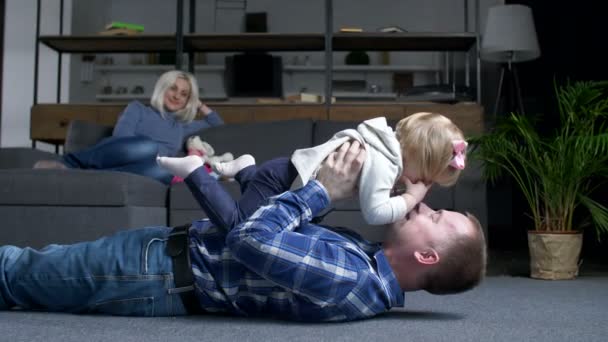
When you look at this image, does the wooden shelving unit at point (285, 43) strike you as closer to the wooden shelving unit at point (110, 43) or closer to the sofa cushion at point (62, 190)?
the wooden shelving unit at point (110, 43)

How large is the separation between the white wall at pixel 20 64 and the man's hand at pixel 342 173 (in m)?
4.88

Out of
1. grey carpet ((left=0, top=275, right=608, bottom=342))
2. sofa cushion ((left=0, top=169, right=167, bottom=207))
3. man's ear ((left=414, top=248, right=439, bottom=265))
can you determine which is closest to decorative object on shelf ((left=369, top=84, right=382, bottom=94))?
sofa cushion ((left=0, top=169, right=167, bottom=207))

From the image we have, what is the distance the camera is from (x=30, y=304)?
5.29ft

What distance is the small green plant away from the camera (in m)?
2.81

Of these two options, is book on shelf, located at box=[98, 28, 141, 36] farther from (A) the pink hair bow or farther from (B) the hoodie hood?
(A) the pink hair bow

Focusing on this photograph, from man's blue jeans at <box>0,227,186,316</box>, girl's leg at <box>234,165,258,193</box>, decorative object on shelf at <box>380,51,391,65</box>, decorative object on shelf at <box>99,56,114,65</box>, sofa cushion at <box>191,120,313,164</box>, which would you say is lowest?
man's blue jeans at <box>0,227,186,316</box>

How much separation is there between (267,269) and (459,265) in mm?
434

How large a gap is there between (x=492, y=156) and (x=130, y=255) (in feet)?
6.57

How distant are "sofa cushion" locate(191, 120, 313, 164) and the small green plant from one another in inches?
37.7

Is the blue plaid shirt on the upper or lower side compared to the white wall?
lower

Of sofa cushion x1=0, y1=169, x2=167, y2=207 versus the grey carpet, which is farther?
sofa cushion x1=0, y1=169, x2=167, y2=207

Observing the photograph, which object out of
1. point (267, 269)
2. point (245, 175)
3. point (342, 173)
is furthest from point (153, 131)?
point (267, 269)

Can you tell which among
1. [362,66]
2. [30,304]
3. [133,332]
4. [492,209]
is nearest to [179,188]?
[30,304]

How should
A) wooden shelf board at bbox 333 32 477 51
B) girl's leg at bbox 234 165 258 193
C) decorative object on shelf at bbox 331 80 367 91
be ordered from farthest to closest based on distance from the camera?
decorative object on shelf at bbox 331 80 367 91 < wooden shelf board at bbox 333 32 477 51 < girl's leg at bbox 234 165 258 193
